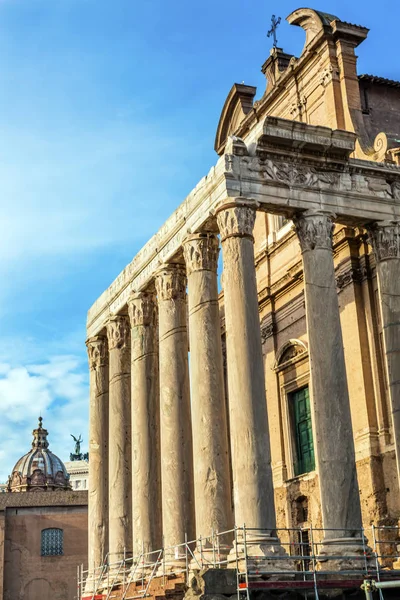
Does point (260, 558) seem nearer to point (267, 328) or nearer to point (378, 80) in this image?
point (267, 328)

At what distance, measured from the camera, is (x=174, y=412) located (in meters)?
23.0

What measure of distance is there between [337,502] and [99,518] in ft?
36.7

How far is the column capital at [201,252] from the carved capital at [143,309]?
4.02 m

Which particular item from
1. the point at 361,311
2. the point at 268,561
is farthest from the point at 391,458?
the point at 268,561

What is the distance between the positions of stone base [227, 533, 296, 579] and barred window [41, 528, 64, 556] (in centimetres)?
3626

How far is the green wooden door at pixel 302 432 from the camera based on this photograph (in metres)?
26.2

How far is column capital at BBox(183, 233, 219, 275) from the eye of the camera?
2228 cm

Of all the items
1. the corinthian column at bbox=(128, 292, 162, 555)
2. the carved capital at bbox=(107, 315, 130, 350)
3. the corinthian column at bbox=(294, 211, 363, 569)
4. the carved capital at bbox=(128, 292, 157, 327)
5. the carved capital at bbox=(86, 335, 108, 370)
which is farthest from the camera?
the carved capital at bbox=(86, 335, 108, 370)

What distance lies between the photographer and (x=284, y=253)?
92.6 feet

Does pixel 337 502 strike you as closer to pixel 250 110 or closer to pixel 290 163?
pixel 290 163

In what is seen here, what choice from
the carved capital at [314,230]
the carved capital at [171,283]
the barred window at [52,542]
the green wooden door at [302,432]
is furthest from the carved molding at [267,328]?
the barred window at [52,542]

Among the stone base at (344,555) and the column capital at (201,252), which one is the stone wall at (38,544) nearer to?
the column capital at (201,252)

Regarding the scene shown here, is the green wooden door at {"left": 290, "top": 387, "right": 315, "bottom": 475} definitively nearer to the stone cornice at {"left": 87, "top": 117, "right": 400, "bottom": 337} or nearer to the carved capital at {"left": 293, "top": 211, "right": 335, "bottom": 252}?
the stone cornice at {"left": 87, "top": 117, "right": 400, "bottom": 337}

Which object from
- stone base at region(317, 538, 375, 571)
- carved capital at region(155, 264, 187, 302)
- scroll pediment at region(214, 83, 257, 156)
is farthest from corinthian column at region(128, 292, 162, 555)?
scroll pediment at region(214, 83, 257, 156)
